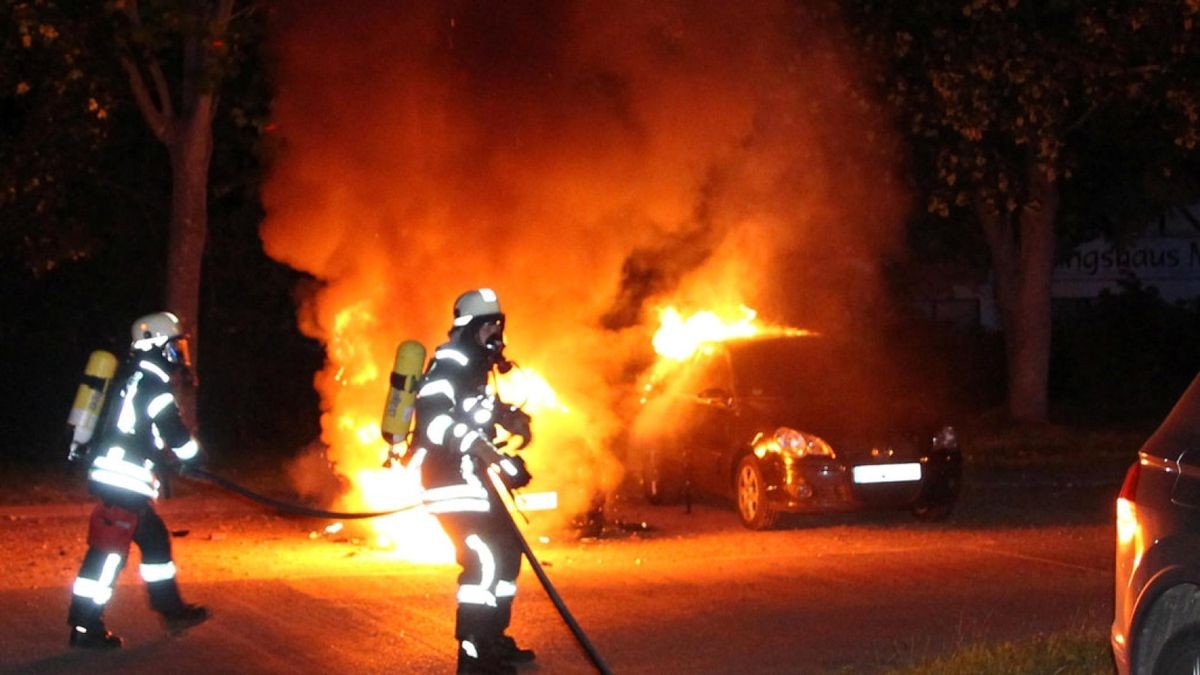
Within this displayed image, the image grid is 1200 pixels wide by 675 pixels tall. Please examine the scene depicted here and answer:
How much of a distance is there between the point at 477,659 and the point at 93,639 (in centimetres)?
215

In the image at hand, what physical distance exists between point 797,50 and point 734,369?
170 inches

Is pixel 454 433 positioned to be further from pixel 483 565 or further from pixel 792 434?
pixel 792 434

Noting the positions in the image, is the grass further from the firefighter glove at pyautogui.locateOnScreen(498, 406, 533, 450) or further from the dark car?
the dark car

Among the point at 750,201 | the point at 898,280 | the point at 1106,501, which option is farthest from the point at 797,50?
the point at 898,280

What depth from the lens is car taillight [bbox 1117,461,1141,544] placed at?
19.5ft

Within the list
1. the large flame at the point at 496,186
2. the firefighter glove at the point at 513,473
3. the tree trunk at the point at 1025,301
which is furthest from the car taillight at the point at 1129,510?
the tree trunk at the point at 1025,301

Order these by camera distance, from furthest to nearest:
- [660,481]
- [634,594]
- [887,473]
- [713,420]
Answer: [660,481] < [713,420] < [887,473] < [634,594]

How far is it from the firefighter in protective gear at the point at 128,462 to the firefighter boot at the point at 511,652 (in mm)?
1929

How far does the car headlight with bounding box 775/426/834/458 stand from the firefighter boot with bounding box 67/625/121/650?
557 centimetres

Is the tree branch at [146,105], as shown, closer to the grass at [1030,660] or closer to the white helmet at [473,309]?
the white helmet at [473,309]

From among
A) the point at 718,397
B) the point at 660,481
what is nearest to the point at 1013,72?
the point at 718,397

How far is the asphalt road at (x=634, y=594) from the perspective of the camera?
27.2 feet

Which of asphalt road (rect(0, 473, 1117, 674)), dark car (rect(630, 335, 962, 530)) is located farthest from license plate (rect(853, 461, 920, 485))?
asphalt road (rect(0, 473, 1117, 674))

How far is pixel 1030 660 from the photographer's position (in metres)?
7.35
